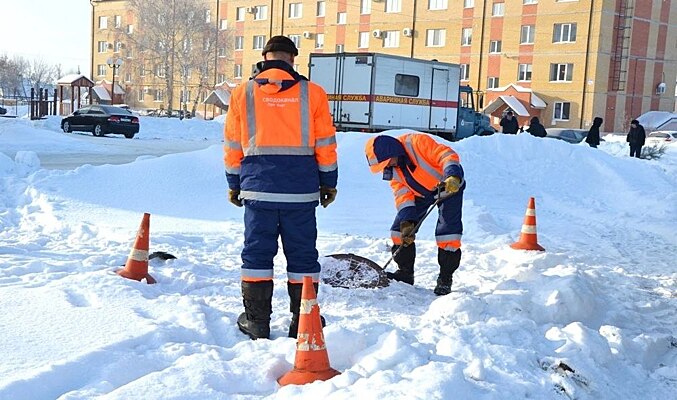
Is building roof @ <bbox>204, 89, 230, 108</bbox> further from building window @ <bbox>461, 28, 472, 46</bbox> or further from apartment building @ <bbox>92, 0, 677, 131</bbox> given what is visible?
building window @ <bbox>461, 28, 472, 46</bbox>

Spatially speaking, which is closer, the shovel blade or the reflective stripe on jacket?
the shovel blade

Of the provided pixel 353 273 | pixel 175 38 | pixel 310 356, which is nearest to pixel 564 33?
pixel 175 38

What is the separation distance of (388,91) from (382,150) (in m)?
17.4

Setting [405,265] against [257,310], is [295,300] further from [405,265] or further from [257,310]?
[405,265]

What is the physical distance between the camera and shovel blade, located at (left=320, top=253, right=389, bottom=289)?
230 inches

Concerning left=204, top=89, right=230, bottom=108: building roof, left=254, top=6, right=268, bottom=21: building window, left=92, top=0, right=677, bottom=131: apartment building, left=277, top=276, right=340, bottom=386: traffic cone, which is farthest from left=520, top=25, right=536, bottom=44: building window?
left=277, top=276, right=340, bottom=386: traffic cone

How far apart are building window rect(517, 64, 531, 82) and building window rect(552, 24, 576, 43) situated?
2505 mm

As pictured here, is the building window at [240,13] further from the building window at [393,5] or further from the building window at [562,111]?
the building window at [562,111]

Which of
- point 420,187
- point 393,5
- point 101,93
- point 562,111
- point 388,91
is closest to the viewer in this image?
point 420,187

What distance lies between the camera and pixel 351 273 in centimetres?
596

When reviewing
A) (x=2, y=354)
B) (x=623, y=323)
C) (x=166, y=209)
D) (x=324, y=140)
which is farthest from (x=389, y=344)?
(x=166, y=209)

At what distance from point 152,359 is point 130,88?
67.1 meters

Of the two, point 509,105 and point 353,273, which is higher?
point 509,105

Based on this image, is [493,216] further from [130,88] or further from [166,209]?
[130,88]
